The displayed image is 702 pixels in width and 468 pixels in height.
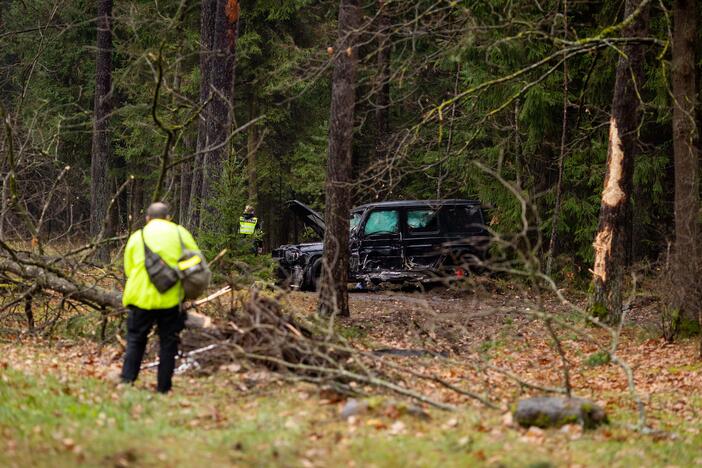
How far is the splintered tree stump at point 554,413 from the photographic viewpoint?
8008 millimetres

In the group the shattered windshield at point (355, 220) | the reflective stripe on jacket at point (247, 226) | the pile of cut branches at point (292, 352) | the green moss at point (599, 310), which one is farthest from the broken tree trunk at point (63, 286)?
the shattered windshield at point (355, 220)

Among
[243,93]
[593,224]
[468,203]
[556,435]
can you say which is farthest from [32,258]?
[243,93]

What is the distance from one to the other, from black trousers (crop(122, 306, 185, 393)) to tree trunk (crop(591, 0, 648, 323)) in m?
8.00

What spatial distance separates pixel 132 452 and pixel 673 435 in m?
4.94

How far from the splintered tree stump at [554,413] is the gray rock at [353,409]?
1.36 meters

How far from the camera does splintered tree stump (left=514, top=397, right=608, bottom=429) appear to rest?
8008mm

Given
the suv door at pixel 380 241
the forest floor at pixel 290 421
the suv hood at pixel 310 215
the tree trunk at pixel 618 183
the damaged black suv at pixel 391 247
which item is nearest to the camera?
the forest floor at pixel 290 421

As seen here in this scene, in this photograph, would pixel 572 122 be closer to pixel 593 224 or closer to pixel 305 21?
pixel 593 224

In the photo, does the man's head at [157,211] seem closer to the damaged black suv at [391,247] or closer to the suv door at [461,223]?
the damaged black suv at [391,247]

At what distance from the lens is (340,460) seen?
660 centimetres

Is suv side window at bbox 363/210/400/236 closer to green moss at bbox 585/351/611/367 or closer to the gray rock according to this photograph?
green moss at bbox 585/351/611/367

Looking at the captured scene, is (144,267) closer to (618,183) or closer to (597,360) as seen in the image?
(597,360)

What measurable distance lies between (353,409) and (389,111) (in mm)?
24034

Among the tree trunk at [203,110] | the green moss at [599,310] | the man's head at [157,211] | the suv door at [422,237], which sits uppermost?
the tree trunk at [203,110]
